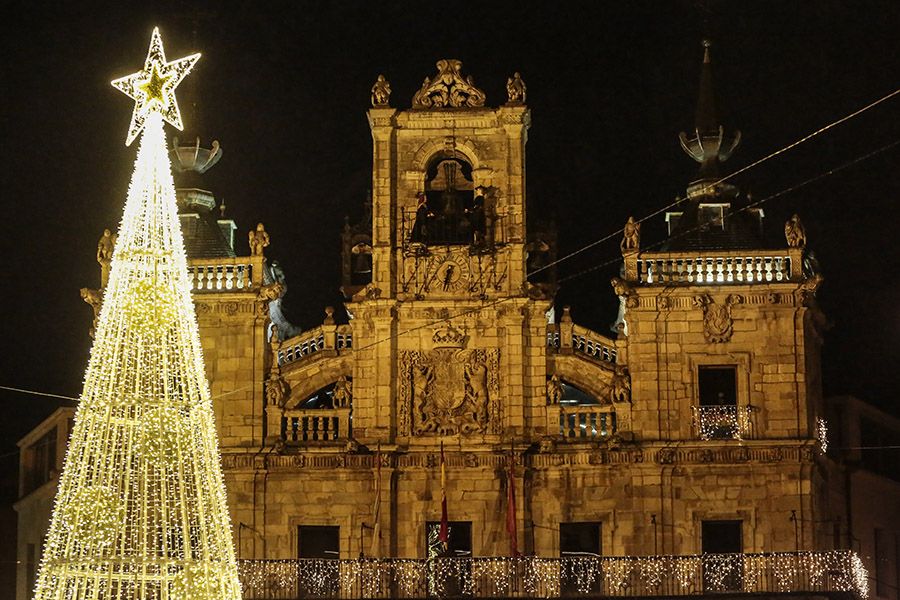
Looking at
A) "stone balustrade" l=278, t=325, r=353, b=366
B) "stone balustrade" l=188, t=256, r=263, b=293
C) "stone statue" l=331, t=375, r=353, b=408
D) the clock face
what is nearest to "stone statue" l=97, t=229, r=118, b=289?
"stone balustrade" l=188, t=256, r=263, b=293

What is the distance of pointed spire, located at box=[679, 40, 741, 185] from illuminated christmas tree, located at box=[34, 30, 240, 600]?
63.1 ft

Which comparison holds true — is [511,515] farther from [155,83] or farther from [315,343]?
[155,83]

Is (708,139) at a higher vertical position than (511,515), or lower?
higher

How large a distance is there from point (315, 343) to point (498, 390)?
4463 millimetres

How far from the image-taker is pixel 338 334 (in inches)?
1668

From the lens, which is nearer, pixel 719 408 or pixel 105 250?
pixel 719 408

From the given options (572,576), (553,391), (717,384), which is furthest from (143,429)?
(717,384)

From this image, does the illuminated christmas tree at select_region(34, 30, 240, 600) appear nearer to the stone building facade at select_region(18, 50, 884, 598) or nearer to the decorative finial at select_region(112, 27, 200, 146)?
the decorative finial at select_region(112, 27, 200, 146)

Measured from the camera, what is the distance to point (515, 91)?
41781 millimetres

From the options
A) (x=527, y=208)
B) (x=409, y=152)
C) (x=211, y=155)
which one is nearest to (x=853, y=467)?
(x=527, y=208)

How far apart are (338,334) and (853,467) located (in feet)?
44.0

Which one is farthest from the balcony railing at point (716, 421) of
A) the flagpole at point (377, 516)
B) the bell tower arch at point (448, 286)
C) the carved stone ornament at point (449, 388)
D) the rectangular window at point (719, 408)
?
the flagpole at point (377, 516)

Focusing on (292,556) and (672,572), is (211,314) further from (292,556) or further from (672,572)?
(672,572)

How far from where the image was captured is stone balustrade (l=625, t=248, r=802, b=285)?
41.2 m
